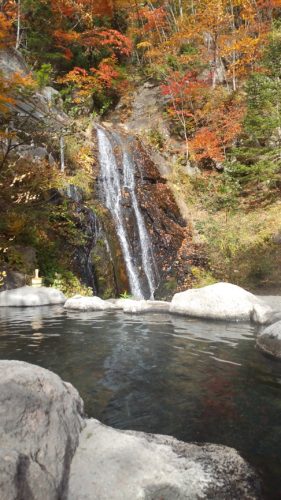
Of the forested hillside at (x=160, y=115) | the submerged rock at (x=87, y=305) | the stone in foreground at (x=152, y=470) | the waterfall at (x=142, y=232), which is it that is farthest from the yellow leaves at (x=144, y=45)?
the stone in foreground at (x=152, y=470)

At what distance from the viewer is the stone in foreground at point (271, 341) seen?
21.3ft

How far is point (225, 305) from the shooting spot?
32.7ft

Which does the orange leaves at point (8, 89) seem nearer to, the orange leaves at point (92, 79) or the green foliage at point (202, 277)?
the orange leaves at point (92, 79)

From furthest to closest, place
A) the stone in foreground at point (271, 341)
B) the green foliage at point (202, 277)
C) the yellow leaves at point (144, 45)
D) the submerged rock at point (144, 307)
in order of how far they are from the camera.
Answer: the yellow leaves at point (144, 45) < the green foliage at point (202, 277) < the submerged rock at point (144, 307) < the stone in foreground at point (271, 341)

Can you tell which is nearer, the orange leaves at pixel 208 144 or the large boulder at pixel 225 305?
the large boulder at pixel 225 305

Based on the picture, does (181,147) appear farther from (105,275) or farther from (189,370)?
(189,370)

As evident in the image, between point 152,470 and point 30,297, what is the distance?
10161mm

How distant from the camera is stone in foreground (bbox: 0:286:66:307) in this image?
1205cm

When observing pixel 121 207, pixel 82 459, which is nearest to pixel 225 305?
pixel 82 459

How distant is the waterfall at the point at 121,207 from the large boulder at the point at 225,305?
4.81 m

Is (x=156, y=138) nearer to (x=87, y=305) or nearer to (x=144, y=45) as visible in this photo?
(x=144, y=45)

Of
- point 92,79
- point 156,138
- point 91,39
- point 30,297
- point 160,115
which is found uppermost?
point 91,39

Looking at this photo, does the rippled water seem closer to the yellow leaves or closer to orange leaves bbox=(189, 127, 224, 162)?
orange leaves bbox=(189, 127, 224, 162)

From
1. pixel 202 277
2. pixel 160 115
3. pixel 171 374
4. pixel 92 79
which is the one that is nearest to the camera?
pixel 171 374
